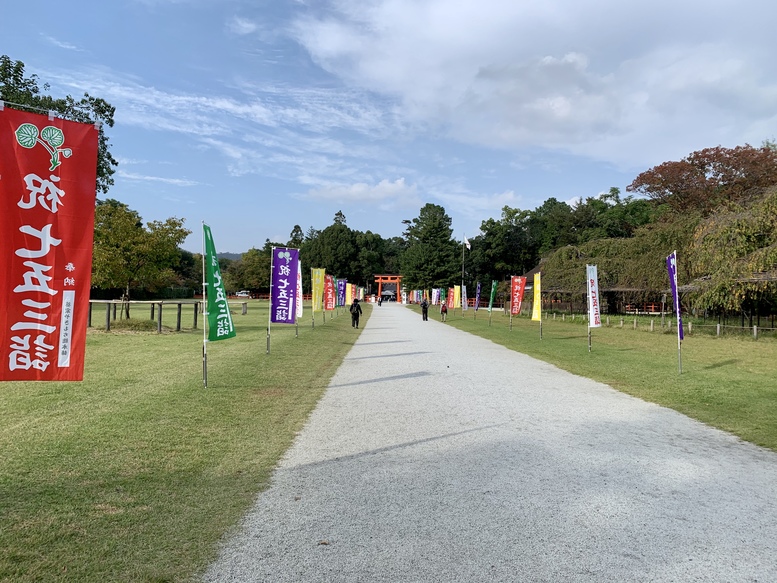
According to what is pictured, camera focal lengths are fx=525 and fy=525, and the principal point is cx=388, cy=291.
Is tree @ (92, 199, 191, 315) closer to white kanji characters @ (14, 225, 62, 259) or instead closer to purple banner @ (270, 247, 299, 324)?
purple banner @ (270, 247, 299, 324)

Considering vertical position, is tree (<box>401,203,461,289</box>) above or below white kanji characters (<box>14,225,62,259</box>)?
above

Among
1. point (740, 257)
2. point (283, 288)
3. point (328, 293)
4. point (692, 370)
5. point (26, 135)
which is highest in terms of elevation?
point (740, 257)

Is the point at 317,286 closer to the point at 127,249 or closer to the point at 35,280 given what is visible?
the point at 127,249

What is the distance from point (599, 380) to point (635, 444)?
5.38 meters

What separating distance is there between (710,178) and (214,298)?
1769 inches

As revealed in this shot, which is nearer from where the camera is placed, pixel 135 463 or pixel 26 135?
pixel 26 135

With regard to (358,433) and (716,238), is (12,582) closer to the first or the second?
(358,433)

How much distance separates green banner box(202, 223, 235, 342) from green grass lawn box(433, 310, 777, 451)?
7.67 metres

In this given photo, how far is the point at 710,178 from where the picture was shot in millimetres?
42500

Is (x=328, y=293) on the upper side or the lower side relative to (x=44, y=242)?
upper

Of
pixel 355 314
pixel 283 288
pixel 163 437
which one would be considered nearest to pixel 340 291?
pixel 355 314

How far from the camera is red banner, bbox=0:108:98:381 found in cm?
422

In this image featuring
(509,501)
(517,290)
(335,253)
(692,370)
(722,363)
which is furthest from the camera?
(335,253)

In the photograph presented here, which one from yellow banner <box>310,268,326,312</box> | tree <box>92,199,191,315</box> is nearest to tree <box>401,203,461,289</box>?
yellow banner <box>310,268,326,312</box>
